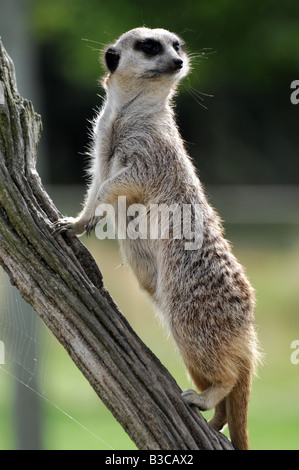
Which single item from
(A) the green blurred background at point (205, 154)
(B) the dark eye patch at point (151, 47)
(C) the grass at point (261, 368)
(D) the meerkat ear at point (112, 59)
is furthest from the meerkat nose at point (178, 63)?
(C) the grass at point (261, 368)

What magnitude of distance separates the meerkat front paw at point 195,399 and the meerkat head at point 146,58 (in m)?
1.63

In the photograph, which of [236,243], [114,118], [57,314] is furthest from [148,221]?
[236,243]

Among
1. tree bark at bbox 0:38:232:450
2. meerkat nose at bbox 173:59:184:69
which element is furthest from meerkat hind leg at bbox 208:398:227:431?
meerkat nose at bbox 173:59:184:69

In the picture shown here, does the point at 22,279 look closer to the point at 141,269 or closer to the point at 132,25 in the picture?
the point at 141,269

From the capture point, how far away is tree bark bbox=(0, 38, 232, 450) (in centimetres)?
285

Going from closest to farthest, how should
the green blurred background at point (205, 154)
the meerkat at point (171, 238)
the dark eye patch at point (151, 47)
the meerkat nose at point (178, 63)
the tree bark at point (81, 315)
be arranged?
the tree bark at point (81, 315) < the meerkat at point (171, 238) < the meerkat nose at point (178, 63) < the dark eye patch at point (151, 47) < the green blurred background at point (205, 154)

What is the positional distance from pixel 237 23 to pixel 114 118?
15732 mm

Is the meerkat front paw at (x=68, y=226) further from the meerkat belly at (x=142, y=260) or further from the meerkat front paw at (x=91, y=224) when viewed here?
the meerkat belly at (x=142, y=260)

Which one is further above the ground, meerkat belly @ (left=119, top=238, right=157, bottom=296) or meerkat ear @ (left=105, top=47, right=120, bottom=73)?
meerkat ear @ (left=105, top=47, right=120, bottom=73)

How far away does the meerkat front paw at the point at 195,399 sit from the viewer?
316cm

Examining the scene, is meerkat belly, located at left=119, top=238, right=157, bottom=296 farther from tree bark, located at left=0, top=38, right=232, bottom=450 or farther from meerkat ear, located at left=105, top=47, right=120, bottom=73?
meerkat ear, located at left=105, top=47, right=120, bottom=73

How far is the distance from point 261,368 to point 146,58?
7477 millimetres

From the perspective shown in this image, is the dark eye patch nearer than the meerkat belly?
No

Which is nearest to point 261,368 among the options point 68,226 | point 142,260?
point 142,260
